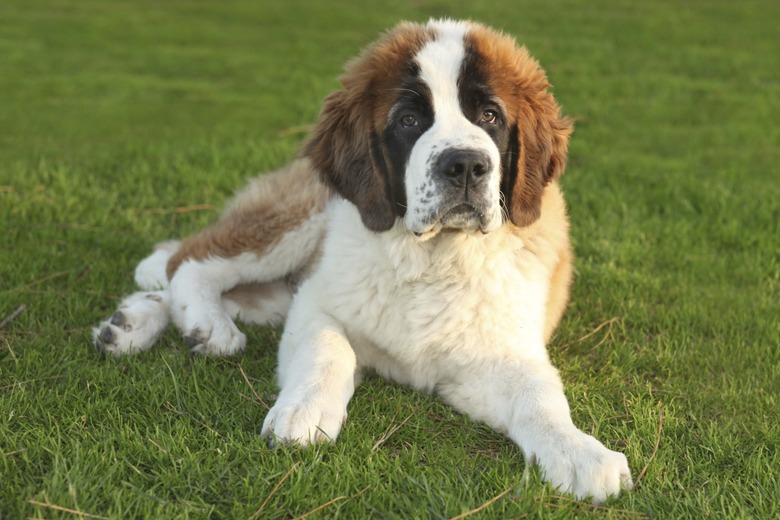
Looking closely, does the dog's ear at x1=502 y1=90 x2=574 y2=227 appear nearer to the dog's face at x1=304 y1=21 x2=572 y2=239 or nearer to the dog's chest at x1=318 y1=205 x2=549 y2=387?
the dog's face at x1=304 y1=21 x2=572 y2=239

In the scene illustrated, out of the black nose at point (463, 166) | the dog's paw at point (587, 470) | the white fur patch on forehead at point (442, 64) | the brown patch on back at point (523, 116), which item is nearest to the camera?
the dog's paw at point (587, 470)

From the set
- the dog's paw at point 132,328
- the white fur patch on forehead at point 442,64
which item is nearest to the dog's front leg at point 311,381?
the dog's paw at point 132,328

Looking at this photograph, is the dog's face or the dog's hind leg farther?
the dog's hind leg

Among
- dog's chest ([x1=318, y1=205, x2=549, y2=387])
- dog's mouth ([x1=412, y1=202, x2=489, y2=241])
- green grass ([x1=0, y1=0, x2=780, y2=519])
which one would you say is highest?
dog's mouth ([x1=412, y1=202, x2=489, y2=241])

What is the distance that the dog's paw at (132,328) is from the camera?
3463 mm

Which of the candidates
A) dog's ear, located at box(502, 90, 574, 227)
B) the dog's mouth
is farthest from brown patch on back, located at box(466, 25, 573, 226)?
the dog's mouth

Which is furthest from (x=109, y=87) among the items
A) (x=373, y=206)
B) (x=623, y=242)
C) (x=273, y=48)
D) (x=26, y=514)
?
(x=26, y=514)

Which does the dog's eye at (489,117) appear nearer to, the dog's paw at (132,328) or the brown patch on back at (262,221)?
the brown patch on back at (262,221)

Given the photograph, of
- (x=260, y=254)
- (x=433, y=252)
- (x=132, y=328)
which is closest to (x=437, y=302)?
(x=433, y=252)

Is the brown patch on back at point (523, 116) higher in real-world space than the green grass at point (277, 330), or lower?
higher

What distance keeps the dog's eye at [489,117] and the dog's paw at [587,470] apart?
3.68ft

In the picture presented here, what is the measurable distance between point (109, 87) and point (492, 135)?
607 centimetres

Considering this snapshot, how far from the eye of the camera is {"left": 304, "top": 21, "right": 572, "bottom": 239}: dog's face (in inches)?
115

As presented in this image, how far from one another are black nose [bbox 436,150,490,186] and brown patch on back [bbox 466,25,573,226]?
0.31 metres
